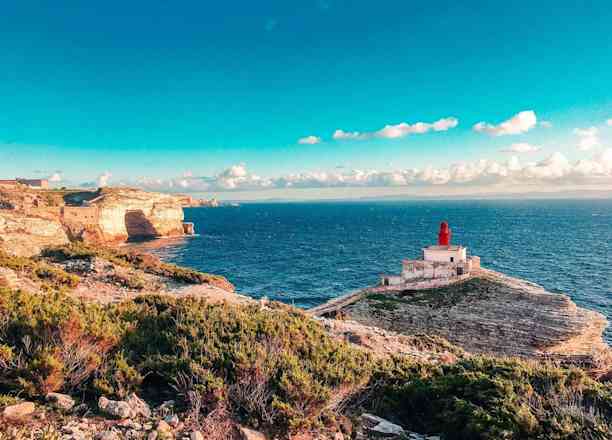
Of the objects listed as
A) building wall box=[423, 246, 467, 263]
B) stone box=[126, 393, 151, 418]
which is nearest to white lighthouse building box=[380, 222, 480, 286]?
building wall box=[423, 246, 467, 263]

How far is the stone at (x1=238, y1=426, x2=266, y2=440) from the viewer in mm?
6475

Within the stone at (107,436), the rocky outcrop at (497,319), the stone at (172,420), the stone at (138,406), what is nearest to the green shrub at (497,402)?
the stone at (172,420)

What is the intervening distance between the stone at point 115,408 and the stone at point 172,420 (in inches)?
26.4

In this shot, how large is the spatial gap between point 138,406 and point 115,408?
1.31ft

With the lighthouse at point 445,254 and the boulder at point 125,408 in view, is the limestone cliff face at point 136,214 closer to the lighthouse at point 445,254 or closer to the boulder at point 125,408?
the lighthouse at point 445,254

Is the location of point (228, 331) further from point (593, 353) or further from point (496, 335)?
point (593, 353)

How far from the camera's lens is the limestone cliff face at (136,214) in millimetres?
83312

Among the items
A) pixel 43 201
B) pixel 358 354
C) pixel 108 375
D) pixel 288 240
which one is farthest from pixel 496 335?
pixel 43 201

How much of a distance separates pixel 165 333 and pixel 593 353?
2879cm

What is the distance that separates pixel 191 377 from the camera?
7.59 m

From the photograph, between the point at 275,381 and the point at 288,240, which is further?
the point at 288,240

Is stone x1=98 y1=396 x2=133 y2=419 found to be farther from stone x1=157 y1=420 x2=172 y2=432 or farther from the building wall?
the building wall

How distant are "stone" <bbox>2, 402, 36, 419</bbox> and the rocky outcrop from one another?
84.2 ft

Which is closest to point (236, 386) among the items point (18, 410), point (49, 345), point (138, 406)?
point (138, 406)
